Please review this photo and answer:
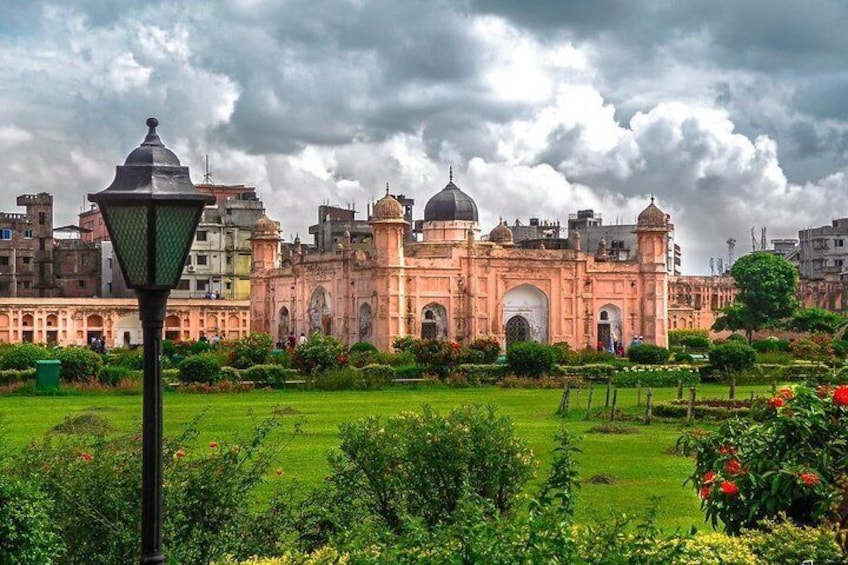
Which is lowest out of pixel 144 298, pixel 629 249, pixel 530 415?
pixel 530 415

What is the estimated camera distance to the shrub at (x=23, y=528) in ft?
22.9

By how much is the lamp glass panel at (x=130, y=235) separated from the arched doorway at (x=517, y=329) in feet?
138

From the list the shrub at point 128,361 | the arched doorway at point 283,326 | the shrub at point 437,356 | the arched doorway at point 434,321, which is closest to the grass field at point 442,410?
the shrub at point 437,356

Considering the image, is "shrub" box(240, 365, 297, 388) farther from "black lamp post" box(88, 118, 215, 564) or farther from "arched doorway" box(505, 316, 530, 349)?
"black lamp post" box(88, 118, 215, 564)

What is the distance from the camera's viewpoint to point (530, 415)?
2212cm

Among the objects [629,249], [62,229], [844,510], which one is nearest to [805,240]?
[629,249]

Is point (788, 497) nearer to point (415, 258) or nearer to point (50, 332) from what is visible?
point (415, 258)

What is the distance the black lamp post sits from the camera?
562 centimetres

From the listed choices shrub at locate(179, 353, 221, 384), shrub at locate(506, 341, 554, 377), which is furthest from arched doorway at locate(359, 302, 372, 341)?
shrub at locate(179, 353, 221, 384)

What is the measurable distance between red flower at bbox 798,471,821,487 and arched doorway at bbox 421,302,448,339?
37.8 m

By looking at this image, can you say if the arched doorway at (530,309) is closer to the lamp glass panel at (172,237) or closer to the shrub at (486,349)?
the shrub at (486,349)

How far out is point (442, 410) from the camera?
2338 cm

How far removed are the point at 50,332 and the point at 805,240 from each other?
52455mm

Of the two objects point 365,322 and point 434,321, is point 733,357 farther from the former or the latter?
point 365,322
